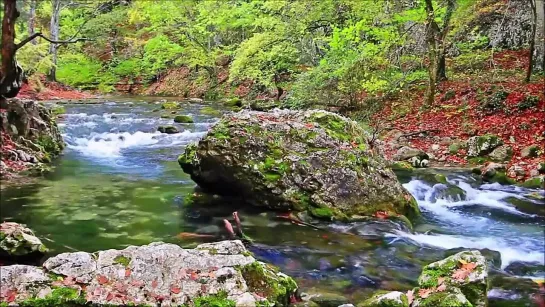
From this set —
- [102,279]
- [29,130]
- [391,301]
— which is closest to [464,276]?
[391,301]

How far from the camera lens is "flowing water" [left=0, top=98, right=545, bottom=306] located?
5.62 metres

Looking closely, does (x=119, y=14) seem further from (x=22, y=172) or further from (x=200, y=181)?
(x=200, y=181)

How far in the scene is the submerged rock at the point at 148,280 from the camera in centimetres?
380

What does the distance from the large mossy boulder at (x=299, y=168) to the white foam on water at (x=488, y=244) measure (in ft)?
2.38

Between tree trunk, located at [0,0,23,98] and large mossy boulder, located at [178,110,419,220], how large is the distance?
3.81 meters

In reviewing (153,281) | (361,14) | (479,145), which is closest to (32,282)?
(153,281)

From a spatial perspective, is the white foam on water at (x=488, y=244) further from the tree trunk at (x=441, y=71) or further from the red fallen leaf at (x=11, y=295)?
the tree trunk at (x=441, y=71)

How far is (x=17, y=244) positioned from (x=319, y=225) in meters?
3.78

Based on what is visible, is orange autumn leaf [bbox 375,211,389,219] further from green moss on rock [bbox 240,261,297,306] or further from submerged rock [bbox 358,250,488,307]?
green moss on rock [bbox 240,261,297,306]

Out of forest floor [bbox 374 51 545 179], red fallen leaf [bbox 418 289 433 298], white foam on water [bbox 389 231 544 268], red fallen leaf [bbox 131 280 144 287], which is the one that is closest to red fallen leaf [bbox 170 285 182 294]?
red fallen leaf [bbox 131 280 144 287]

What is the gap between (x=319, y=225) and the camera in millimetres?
7133

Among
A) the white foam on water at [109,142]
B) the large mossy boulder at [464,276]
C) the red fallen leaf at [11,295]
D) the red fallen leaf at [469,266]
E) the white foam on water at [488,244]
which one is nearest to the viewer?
the red fallen leaf at [11,295]

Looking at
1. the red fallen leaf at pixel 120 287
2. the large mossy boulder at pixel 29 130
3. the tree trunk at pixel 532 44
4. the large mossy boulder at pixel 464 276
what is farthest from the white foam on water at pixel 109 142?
the tree trunk at pixel 532 44

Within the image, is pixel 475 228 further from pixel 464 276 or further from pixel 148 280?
pixel 148 280
